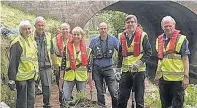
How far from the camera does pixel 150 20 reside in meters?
21.3

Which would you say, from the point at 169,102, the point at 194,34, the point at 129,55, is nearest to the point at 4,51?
the point at 129,55

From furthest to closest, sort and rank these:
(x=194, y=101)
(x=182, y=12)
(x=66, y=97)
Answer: (x=182, y=12), (x=194, y=101), (x=66, y=97)

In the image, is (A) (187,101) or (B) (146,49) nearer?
(B) (146,49)

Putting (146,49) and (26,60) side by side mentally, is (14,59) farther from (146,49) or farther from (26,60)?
(146,49)

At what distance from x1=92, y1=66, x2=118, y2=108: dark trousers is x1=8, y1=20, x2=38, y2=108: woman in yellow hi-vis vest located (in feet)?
3.71

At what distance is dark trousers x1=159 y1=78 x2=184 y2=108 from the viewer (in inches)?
244

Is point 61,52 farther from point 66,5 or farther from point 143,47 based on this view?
point 66,5

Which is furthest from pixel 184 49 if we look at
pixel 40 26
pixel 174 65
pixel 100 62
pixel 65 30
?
pixel 40 26

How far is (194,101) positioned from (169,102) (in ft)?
3.15

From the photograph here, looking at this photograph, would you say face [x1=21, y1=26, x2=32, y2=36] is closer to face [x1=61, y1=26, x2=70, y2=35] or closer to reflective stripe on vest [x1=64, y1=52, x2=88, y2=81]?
reflective stripe on vest [x1=64, y1=52, x2=88, y2=81]

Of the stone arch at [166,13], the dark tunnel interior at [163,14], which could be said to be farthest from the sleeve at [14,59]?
the dark tunnel interior at [163,14]

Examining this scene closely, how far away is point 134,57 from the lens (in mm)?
6574

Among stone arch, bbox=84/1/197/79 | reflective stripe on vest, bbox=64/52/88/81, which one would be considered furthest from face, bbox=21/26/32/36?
stone arch, bbox=84/1/197/79

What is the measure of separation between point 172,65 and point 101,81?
4.61 feet
